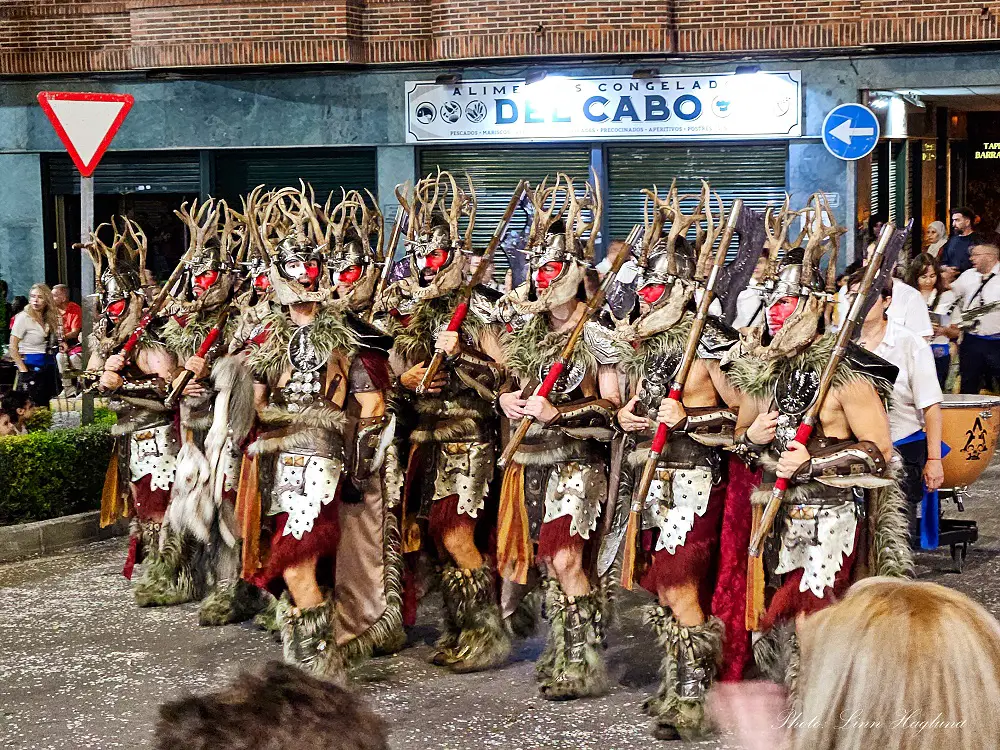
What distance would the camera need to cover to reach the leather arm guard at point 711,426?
6137mm

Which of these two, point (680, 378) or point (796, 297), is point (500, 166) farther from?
point (796, 297)

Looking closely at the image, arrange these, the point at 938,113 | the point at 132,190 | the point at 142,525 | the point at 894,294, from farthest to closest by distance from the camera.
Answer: the point at 938,113 → the point at 132,190 → the point at 142,525 → the point at 894,294

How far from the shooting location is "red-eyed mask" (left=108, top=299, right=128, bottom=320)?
8727 millimetres

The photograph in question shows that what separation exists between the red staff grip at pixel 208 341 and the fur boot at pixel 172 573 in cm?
104

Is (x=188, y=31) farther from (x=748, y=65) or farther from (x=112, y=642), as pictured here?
(x=112, y=642)

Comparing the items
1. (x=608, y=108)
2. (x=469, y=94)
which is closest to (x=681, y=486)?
(x=608, y=108)

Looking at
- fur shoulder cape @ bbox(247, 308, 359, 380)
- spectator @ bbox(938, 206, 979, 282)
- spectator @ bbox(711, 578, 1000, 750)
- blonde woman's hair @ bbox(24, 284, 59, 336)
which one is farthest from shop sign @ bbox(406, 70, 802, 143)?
spectator @ bbox(711, 578, 1000, 750)

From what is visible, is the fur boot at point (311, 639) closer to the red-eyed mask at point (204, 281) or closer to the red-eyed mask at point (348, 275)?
the red-eyed mask at point (348, 275)

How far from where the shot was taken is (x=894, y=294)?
8.13m

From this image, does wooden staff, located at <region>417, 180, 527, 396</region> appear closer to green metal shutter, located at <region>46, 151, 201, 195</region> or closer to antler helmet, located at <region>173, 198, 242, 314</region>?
antler helmet, located at <region>173, 198, 242, 314</region>

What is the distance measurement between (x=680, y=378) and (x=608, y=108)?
38.2 ft

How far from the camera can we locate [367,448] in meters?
6.78

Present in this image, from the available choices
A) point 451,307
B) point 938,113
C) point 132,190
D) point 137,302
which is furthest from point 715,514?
point 938,113

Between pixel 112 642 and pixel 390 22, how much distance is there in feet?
37.9
